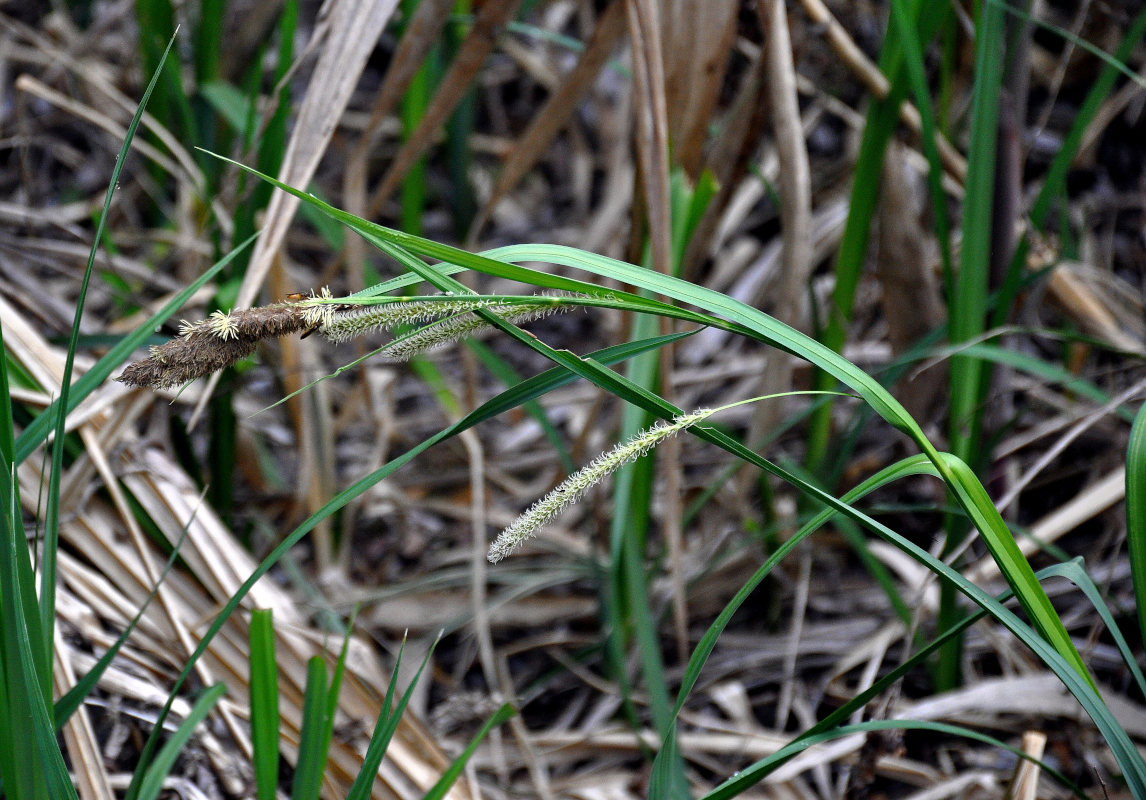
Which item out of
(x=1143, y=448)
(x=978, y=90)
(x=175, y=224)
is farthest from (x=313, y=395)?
(x=1143, y=448)

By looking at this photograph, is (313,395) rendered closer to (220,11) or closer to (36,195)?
(220,11)

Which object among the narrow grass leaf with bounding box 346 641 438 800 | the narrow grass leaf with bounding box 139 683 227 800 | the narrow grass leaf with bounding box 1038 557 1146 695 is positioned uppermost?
the narrow grass leaf with bounding box 1038 557 1146 695

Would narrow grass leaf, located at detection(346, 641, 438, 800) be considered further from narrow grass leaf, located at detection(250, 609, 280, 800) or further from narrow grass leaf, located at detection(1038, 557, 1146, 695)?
narrow grass leaf, located at detection(1038, 557, 1146, 695)

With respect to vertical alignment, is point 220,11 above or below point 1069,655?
above

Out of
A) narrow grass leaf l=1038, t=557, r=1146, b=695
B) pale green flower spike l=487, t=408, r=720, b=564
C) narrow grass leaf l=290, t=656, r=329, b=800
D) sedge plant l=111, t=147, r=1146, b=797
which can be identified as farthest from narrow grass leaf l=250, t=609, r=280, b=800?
narrow grass leaf l=1038, t=557, r=1146, b=695

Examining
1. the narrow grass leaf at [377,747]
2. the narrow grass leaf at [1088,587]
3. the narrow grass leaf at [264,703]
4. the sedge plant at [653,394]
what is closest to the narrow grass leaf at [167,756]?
the narrow grass leaf at [264,703]

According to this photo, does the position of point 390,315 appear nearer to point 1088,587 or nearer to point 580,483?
point 580,483

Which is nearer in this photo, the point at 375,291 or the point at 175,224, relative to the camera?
the point at 375,291

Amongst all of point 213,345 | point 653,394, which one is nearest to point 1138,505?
point 653,394

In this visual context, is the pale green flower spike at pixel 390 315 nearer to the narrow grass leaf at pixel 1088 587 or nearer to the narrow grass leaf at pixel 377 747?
the narrow grass leaf at pixel 377 747
